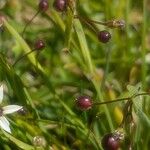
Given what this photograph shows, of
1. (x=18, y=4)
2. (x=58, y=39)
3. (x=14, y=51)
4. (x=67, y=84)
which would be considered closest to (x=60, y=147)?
(x=67, y=84)

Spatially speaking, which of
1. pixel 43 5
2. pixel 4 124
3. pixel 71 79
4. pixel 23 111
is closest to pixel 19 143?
pixel 4 124

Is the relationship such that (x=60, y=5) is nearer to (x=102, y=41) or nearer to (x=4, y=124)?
(x=102, y=41)

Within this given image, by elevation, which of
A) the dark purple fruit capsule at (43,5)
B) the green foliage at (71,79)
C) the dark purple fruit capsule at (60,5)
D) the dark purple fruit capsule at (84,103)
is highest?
the dark purple fruit capsule at (60,5)

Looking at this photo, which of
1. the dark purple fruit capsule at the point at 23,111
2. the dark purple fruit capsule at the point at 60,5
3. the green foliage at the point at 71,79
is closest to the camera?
the dark purple fruit capsule at the point at 60,5

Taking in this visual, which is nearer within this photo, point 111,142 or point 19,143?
point 111,142

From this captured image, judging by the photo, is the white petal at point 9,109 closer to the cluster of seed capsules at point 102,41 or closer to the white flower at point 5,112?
the white flower at point 5,112

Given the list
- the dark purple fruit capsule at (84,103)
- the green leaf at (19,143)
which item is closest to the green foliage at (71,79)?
the green leaf at (19,143)

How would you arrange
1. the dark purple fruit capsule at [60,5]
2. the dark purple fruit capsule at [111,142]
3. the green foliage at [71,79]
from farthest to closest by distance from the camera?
the green foliage at [71,79] < the dark purple fruit capsule at [60,5] < the dark purple fruit capsule at [111,142]

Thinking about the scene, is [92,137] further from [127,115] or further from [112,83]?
[112,83]
